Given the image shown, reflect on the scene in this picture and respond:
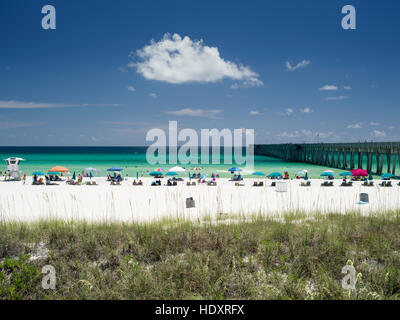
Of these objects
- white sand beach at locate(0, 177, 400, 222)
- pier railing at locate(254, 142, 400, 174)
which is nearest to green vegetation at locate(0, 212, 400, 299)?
white sand beach at locate(0, 177, 400, 222)

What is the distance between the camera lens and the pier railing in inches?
1587

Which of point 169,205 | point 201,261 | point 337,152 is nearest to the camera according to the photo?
point 201,261

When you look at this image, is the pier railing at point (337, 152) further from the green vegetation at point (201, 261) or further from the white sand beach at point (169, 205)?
the green vegetation at point (201, 261)

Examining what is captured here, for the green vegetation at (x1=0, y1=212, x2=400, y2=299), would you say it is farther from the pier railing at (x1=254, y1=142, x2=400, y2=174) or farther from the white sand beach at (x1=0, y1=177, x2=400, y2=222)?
the pier railing at (x1=254, y1=142, x2=400, y2=174)

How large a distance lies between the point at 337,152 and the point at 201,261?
5901cm

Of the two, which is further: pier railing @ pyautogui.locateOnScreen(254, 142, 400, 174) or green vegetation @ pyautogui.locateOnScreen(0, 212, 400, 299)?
pier railing @ pyautogui.locateOnScreen(254, 142, 400, 174)

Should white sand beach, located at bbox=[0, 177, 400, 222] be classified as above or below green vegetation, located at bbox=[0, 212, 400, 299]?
below

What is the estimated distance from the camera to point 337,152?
5600 centimetres

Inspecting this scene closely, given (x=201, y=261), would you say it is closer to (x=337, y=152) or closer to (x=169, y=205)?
(x=169, y=205)

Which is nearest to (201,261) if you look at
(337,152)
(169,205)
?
(169,205)

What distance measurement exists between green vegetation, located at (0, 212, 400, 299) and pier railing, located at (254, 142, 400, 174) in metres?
38.0
